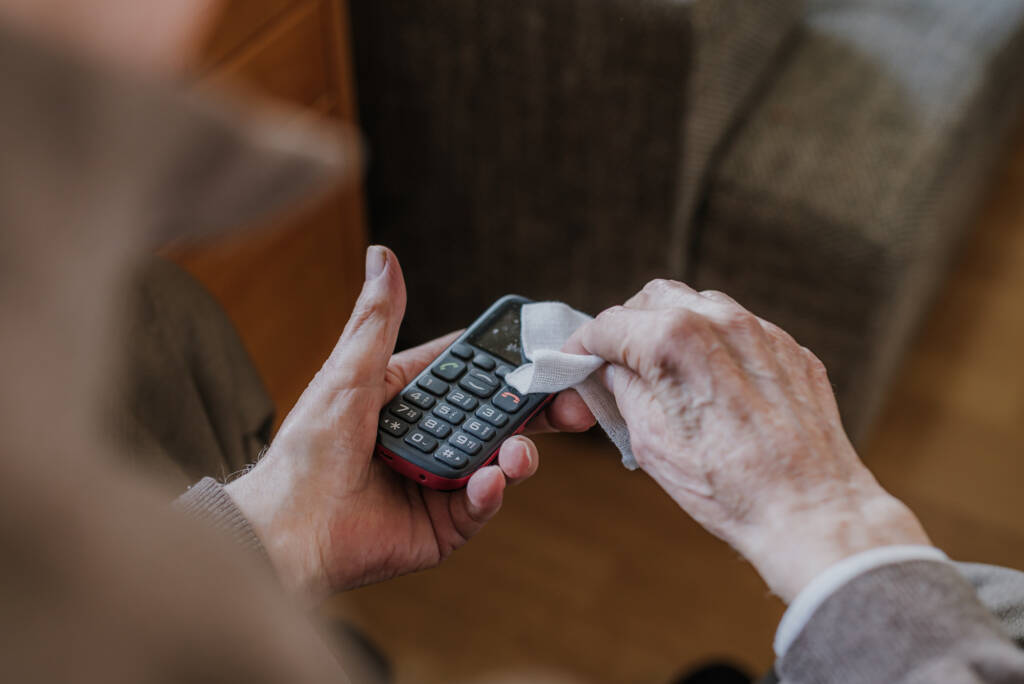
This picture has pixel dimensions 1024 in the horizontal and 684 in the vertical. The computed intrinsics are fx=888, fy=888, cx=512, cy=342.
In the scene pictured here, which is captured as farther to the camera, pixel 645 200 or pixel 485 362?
pixel 645 200

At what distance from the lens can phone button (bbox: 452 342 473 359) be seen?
48 cm

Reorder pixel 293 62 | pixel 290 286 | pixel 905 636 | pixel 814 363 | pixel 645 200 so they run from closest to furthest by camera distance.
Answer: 1. pixel 905 636
2. pixel 814 363
3. pixel 290 286
4. pixel 293 62
5. pixel 645 200

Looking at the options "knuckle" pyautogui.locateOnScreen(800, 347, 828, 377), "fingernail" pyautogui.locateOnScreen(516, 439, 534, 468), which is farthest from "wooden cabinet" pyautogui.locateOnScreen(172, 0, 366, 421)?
"knuckle" pyautogui.locateOnScreen(800, 347, 828, 377)

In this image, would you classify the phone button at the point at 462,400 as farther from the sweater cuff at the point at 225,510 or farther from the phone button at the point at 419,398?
the sweater cuff at the point at 225,510

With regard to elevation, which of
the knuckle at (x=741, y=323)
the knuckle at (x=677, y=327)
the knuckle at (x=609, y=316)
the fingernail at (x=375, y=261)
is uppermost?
the knuckle at (x=677, y=327)

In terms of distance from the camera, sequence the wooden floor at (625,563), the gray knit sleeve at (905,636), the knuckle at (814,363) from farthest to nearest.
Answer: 1. the wooden floor at (625,563)
2. the knuckle at (814,363)
3. the gray knit sleeve at (905,636)

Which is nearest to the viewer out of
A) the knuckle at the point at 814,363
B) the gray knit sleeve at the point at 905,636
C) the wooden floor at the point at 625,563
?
the gray knit sleeve at the point at 905,636

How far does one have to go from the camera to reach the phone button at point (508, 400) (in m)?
0.46

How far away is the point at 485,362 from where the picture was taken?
471 millimetres

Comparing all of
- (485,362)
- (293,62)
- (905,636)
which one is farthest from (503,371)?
(293,62)

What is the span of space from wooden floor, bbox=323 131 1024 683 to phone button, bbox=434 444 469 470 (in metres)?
0.09

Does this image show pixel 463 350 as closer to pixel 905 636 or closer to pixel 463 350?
pixel 463 350

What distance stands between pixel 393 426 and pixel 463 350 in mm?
57

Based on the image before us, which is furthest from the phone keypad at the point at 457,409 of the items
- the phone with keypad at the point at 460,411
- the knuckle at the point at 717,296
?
the knuckle at the point at 717,296
